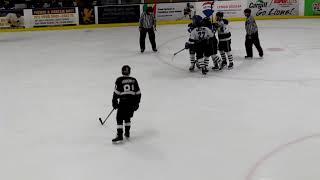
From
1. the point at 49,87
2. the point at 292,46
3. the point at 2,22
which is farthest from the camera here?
the point at 2,22

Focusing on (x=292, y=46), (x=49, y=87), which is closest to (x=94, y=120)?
(x=49, y=87)

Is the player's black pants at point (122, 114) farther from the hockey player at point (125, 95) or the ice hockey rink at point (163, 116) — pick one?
the ice hockey rink at point (163, 116)

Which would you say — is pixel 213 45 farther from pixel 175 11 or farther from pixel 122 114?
pixel 175 11

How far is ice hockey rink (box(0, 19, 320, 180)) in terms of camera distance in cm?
598

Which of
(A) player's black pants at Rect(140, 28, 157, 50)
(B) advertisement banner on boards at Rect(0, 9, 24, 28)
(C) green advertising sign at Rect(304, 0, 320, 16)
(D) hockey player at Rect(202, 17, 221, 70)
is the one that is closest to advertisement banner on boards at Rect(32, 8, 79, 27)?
(B) advertisement banner on boards at Rect(0, 9, 24, 28)

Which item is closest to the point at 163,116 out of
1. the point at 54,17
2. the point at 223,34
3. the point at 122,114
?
the point at 122,114

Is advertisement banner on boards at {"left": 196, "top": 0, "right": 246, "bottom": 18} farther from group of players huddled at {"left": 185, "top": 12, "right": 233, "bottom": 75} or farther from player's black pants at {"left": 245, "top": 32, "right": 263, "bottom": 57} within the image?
group of players huddled at {"left": 185, "top": 12, "right": 233, "bottom": 75}

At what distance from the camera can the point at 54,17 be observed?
15.8 metres

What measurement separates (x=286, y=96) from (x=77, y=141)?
3.82m

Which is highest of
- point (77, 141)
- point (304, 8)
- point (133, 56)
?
point (304, 8)

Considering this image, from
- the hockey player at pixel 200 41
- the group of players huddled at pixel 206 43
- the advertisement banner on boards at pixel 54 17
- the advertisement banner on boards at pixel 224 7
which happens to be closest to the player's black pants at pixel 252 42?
the group of players huddled at pixel 206 43

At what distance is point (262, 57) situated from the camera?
1146 centimetres

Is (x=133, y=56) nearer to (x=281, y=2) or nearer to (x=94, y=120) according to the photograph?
(x=94, y=120)

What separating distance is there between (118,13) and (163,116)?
29.4ft
